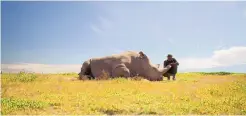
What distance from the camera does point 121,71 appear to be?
24.2 metres

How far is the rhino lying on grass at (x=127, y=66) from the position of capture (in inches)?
970

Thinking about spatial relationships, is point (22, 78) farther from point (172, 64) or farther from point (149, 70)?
point (172, 64)

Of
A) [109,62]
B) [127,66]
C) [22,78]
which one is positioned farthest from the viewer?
[109,62]

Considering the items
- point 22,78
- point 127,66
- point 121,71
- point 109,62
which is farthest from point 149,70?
point 22,78

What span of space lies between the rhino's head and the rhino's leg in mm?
1638

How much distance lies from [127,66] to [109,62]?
1340 millimetres

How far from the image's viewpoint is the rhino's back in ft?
81.4

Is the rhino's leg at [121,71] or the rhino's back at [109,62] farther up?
the rhino's back at [109,62]

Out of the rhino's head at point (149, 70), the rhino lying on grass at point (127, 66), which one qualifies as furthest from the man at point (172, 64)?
the rhino's head at point (149, 70)

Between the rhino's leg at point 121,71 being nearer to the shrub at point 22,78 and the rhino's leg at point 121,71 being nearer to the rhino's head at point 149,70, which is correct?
the rhino's head at point 149,70

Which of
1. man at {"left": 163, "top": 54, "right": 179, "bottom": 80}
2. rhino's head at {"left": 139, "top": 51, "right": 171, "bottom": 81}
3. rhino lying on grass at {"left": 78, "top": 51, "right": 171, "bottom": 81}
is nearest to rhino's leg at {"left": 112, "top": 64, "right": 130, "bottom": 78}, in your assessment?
rhino lying on grass at {"left": 78, "top": 51, "right": 171, "bottom": 81}


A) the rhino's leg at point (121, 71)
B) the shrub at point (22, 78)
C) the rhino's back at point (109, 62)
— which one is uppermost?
the rhino's back at point (109, 62)

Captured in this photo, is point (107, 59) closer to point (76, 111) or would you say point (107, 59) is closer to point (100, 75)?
point (100, 75)

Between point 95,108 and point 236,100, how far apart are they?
5.62m
